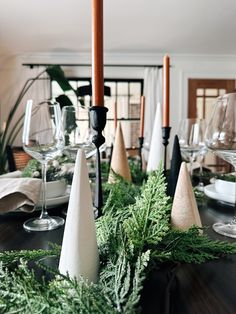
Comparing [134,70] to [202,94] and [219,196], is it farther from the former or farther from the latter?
[219,196]

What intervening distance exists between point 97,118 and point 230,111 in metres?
0.29

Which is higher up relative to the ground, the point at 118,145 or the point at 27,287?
the point at 118,145

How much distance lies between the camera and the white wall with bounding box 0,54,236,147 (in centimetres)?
462

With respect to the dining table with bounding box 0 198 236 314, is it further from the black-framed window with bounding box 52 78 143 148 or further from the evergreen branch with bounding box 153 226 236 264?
the black-framed window with bounding box 52 78 143 148

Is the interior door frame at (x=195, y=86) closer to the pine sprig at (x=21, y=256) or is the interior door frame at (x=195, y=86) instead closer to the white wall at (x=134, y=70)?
the white wall at (x=134, y=70)

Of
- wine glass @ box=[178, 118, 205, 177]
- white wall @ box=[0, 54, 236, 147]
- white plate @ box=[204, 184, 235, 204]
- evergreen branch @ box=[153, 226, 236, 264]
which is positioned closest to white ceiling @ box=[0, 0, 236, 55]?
white wall @ box=[0, 54, 236, 147]

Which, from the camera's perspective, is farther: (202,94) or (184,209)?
(202,94)

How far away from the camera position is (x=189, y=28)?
3.43 metres

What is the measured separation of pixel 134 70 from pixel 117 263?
4662mm

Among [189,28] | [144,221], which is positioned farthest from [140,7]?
[144,221]

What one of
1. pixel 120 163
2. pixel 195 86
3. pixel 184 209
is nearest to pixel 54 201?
pixel 120 163

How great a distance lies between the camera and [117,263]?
1.14ft

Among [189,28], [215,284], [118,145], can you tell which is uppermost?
[189,28]

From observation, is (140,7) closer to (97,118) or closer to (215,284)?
(97,118)
